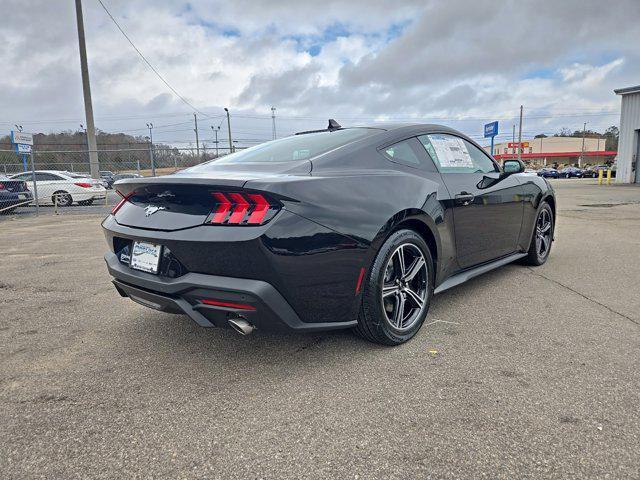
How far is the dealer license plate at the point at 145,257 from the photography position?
240 cm

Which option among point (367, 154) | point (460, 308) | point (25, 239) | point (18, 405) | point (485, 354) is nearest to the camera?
point (18, 405)

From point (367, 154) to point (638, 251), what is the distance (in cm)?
468

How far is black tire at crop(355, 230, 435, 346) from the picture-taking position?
8.32 ft

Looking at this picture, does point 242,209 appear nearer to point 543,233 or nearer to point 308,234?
point 308,234

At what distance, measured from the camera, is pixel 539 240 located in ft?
15.9

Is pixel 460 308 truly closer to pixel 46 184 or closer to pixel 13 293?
pixel 13 293

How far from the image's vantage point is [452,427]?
1.93 meters

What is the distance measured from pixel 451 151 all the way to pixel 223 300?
229cm

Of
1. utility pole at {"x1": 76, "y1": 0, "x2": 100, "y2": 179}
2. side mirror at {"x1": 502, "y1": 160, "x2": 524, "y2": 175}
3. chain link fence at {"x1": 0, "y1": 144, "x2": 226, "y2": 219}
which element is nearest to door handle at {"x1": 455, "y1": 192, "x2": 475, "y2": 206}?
side mirror at {"x1": 502, "y1": 160, "x2": 524, "y2": 175}

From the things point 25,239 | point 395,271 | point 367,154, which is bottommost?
point 25,239

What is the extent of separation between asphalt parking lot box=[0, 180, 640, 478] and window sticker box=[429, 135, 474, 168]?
1.11m

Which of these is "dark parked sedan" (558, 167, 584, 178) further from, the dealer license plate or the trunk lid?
the dealer license plate

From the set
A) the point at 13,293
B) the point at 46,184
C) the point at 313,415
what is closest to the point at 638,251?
the point at 313,415

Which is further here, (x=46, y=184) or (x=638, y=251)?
(x=46, y=184)
